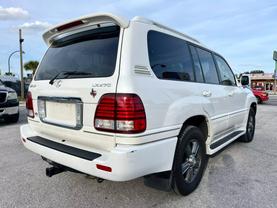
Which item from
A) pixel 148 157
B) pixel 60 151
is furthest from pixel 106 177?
pixel 60 151

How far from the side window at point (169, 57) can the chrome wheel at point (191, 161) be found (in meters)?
0.81

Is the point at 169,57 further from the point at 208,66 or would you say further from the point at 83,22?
the point at 208,66

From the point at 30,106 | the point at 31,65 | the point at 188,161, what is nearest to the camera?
the point at 188,161

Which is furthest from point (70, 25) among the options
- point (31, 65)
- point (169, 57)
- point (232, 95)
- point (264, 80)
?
point (264, 80)

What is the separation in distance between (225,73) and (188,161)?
2.17m

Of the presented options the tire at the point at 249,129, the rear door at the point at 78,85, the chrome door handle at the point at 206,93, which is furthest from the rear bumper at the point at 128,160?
the tire at the point at 249,129

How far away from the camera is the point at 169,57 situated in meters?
2.88

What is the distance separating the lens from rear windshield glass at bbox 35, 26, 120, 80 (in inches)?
98.9

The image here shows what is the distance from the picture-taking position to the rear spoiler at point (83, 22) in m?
2.48

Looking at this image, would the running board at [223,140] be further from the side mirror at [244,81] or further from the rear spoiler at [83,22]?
the rear spoiler at [83,22]

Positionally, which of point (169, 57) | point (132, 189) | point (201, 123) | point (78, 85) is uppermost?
point (169, 57)

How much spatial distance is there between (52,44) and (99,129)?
1.62 m

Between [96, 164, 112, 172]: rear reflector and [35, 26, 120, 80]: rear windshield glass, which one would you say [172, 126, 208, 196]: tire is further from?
[35, 26, 120, 80]: rear windshield glass

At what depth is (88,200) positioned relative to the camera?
9.64 ft
